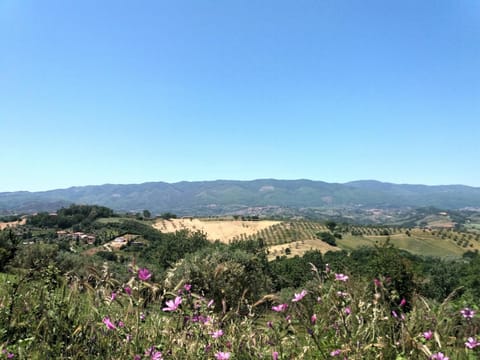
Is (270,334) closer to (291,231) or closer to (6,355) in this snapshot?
(6,355)

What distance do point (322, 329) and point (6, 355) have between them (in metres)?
2.50

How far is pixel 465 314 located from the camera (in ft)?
9.17

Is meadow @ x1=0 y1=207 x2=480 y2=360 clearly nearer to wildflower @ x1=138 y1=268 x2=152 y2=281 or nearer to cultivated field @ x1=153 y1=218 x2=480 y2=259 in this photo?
wildflower @ x1=138 y1=268 x2=152 y2=281

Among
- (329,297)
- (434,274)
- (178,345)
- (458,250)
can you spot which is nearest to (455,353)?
(329,297)

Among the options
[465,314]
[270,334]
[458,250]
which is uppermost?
[465,314]

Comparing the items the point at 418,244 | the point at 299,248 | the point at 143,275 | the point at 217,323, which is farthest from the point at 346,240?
the point at 143,275

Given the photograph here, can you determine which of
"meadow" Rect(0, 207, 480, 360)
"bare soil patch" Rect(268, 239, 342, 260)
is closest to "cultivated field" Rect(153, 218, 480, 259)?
"bare soil patch" Rect(268, 239, 342, 260)

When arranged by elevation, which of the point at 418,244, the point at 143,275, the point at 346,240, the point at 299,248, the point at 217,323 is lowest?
the point at 418,244

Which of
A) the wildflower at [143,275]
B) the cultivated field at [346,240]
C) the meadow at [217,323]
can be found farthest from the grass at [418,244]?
the wildflower at [143,275]

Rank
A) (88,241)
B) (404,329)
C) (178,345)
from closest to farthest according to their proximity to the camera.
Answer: (404,329), (178,345), (88,241)

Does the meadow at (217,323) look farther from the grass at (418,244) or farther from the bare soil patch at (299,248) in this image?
the grass at (418,244)

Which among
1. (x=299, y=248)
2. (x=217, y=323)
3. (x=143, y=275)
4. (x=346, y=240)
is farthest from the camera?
(x=346, y=240)

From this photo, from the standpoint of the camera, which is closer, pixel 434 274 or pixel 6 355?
pixel 6 355

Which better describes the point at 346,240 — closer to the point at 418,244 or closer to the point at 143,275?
the point at 418,244
